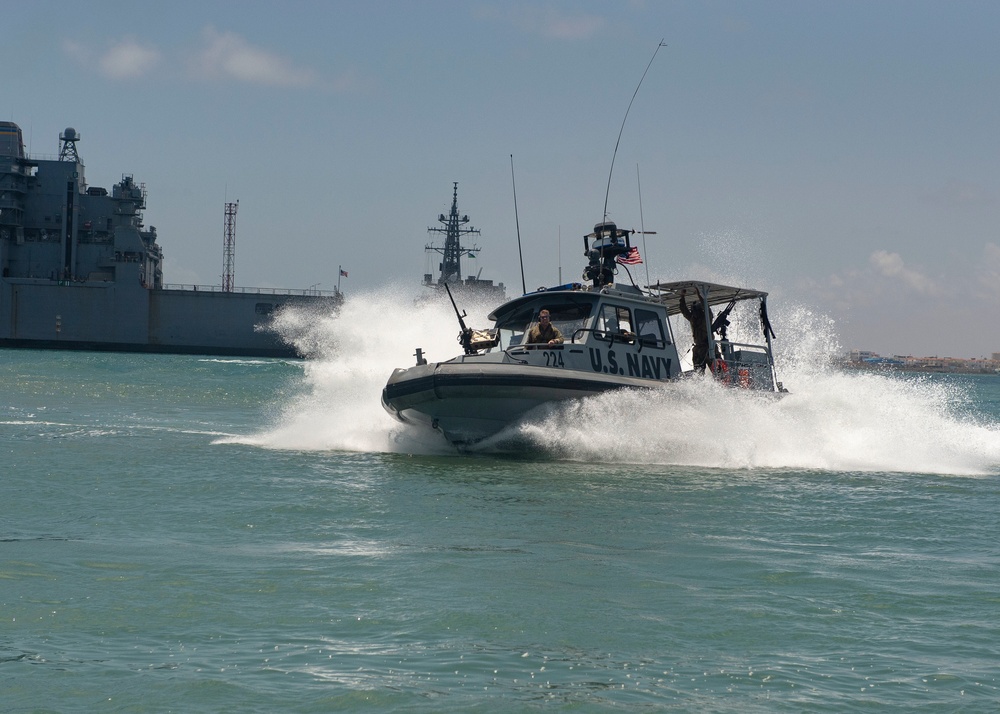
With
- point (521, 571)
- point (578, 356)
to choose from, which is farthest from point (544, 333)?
point (521, 571)

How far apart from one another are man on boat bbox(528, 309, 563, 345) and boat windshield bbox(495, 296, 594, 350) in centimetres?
18

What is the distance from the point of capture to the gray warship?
239 ft

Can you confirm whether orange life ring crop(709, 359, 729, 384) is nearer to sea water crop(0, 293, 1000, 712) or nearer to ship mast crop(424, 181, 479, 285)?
sea water crop(0, 293, 1000, 712)

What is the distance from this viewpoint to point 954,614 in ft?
21.4

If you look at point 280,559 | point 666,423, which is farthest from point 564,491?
point 280,559

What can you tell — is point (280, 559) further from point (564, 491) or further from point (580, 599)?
point (564, 491)

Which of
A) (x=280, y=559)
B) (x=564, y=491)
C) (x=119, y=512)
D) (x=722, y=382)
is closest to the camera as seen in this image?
(x=280, y=559)

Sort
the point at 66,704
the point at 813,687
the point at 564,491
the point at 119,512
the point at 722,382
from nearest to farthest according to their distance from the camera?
the point at 66,704 → the point at 813,687 → the point at 119,512 → the point at 564,491 → the point at 722,382

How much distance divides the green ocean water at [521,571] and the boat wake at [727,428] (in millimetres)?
57

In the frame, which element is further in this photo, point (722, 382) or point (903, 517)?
point (722, 382)

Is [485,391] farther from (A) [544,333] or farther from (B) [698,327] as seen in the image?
(B) [698,327]

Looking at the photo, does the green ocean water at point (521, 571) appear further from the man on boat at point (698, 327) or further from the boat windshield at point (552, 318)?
the boat windshield at point (552, 318)

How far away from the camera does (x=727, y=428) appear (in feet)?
47.9

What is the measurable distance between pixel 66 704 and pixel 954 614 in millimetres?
5304
